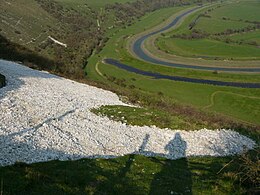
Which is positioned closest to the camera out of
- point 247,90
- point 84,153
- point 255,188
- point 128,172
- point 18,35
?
point 255,188

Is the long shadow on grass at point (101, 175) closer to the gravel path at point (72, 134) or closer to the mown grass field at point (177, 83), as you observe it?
the gravel path at point (72, 134)

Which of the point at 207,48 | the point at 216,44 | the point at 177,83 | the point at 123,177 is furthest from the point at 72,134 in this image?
the point at 216,44

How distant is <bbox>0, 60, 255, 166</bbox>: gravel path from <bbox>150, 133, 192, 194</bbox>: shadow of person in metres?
0.21

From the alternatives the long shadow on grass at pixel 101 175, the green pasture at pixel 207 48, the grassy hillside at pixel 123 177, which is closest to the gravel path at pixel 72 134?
the long shadow on grass at pixel 101 175

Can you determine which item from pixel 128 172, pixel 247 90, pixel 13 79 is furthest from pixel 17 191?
pixel 247 90

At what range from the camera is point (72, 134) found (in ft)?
99.3

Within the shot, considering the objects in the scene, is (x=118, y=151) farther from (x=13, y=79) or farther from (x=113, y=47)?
(x=113, y=47)

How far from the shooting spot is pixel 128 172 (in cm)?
2461

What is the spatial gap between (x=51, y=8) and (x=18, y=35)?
202 feet

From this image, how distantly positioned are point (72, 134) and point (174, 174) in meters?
10.1

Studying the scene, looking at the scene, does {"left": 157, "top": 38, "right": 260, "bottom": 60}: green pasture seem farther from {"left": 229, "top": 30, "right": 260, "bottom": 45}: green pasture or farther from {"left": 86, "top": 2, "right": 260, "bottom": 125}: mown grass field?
{"left": 86, "top": 2, "right": 260, "bottom": 125}: mown grass field

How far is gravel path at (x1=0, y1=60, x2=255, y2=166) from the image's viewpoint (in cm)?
2633

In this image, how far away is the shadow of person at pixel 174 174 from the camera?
2250 centimetres

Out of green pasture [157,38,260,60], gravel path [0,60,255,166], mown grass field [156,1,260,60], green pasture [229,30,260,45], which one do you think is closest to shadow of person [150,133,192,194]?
gravel path [0,60,255,166]
